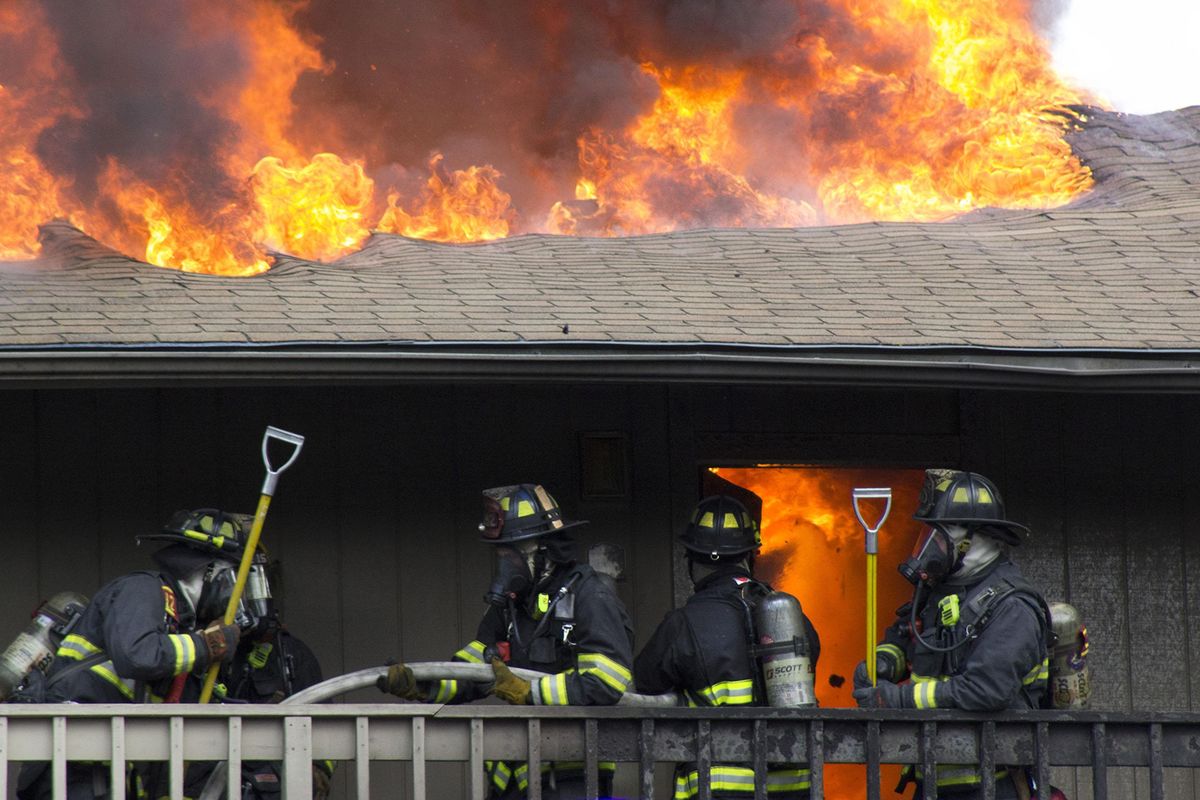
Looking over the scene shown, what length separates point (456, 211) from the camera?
8.89 metres

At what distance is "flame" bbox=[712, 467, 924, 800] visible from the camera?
25.4 ft

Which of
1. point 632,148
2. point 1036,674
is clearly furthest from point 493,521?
point 632,148

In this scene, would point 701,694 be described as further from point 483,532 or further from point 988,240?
point 988,240

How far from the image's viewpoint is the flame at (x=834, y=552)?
775cm

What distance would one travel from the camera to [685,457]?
6.90m

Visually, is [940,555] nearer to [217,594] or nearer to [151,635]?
[217,594]

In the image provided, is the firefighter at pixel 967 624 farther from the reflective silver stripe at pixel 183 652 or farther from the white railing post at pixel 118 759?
the white railing post at pixel 118 759

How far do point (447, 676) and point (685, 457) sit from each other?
177 centimetres

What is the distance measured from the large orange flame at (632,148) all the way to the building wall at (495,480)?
1589 mm

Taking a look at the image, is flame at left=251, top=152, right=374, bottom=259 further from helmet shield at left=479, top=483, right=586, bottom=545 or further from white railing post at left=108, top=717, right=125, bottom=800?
white railing post at left=108, top=717, right=125, bottom=800

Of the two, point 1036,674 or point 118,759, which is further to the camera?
point 1036,674

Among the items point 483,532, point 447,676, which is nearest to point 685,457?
point 483,532

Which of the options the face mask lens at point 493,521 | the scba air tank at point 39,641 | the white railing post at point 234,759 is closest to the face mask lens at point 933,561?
the face mask lens at point 493,521

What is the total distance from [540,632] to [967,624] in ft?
5.22
